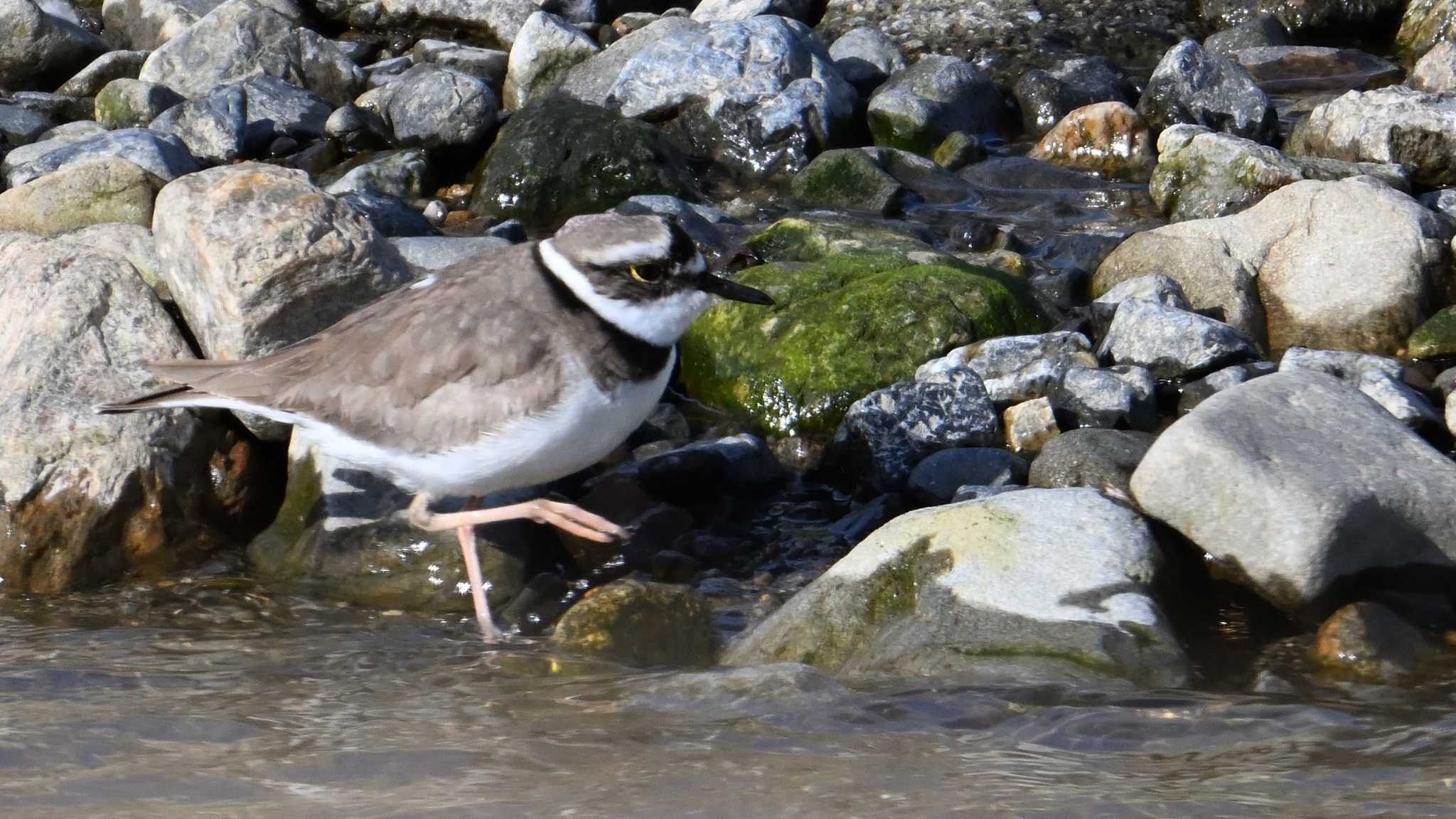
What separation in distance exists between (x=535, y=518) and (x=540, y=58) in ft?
29.3

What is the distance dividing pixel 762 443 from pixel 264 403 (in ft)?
9.31

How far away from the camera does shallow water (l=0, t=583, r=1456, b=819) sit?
4.40 m

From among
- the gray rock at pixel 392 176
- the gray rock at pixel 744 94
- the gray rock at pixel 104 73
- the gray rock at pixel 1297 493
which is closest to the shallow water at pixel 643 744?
the gray rock at pixel 1297 493

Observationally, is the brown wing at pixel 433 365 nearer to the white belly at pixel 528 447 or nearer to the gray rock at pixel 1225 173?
the white belly at pixel 528 447

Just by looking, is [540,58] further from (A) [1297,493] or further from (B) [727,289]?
(A) [1297,493]

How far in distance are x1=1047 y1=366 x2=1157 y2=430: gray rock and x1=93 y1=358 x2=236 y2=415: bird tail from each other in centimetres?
437

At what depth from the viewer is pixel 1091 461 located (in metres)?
7.29

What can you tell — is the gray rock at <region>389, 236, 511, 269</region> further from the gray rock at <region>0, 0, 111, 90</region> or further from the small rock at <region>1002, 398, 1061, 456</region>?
the gray rock at <region>0, 0, 111, 90</region>

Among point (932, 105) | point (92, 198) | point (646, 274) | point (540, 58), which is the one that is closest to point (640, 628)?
point (646, 274)

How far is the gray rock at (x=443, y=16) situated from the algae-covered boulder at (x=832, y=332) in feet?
25.9

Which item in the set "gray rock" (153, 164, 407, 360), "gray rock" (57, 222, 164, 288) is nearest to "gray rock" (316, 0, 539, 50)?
"gray rock" (57, 222, 164, 288)

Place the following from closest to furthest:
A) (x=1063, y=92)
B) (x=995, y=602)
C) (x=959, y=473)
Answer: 1. (x=995, y=602)
2. (x=959, y=473)
3. (x=1063, y=92)

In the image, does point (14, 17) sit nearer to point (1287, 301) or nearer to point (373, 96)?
point (373, 96)

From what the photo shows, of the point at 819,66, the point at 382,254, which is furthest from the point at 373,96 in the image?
the point at 382,254
